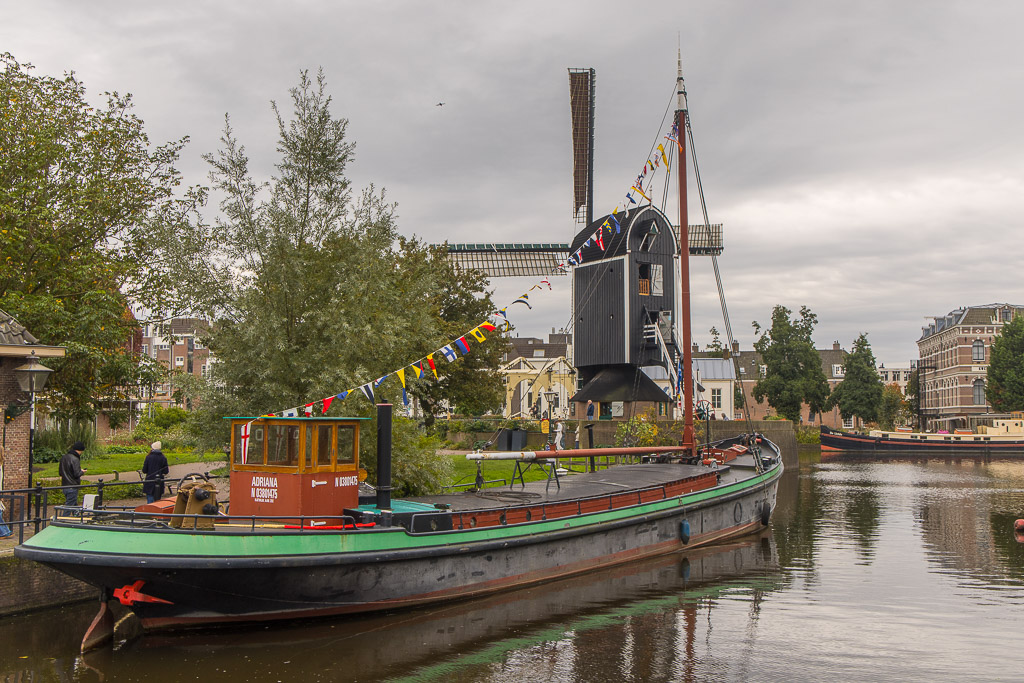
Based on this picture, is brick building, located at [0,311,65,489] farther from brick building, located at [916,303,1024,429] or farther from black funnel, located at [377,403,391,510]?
brick building, located at [916,303,1024,429]

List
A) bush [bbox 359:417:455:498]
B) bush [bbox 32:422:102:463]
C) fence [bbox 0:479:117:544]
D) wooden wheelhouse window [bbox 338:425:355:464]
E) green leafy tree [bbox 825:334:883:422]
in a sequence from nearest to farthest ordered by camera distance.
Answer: fence [bbox 0:479:117:544] < wooden wheelhouse window [bbox 338:425:355:464] < bush [bbox 359:417:455:498] < bush [bbox 32:422:102:463] < green leafy tree [bbox 825:334:883:422]

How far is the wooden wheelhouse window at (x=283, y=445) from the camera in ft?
49.9

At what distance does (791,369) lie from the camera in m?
85.6

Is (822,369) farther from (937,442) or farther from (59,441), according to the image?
(59,441)

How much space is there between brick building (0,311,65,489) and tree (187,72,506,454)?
3.81 metres

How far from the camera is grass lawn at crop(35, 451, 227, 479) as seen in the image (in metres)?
27.1

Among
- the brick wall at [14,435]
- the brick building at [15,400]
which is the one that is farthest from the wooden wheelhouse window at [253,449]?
the brick wall at [14,435]

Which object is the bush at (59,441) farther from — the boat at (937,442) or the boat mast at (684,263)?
the boat at (937,442)

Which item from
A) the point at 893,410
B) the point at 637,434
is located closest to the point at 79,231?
the point at 637,434

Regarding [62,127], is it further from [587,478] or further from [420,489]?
[587,478]

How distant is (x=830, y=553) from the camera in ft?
74.0

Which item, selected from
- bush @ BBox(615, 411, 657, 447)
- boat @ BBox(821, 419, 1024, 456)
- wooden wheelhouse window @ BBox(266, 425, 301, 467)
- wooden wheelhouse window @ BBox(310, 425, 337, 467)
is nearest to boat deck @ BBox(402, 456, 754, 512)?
wooden wheelhouse window @ BBox(310, 425, 337, 467)

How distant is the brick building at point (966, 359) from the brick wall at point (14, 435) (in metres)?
97.9

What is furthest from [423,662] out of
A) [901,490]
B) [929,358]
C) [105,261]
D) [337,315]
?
[929,358]
